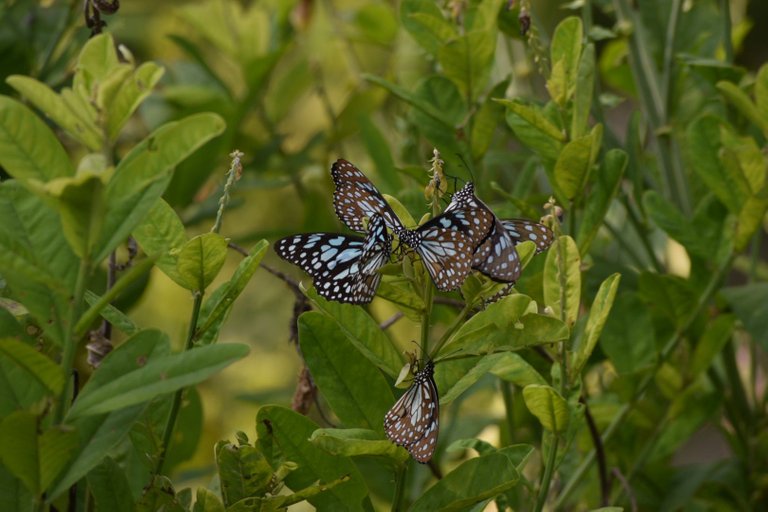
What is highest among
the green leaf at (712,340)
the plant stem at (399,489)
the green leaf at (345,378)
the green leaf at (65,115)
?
the green leaf at (65,115)

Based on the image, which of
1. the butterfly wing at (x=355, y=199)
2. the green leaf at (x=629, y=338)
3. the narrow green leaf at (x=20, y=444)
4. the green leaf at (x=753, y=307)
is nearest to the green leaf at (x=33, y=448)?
the narrow green leaf at (x=20, y=444)

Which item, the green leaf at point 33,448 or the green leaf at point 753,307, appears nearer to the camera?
the green leaf at point 33,448

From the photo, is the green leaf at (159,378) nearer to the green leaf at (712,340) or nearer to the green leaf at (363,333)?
the green leaf at (363,333)

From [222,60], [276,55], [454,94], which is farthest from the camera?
[222,60]

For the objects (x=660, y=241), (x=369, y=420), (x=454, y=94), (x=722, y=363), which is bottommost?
(x=722, y=363)

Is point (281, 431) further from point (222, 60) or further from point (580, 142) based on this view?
point (222, 60)

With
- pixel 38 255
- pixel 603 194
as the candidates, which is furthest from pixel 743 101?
pixel 38 255

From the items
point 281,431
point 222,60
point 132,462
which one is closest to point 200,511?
→ point 281,431

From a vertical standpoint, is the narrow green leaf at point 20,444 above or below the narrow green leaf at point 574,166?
below
